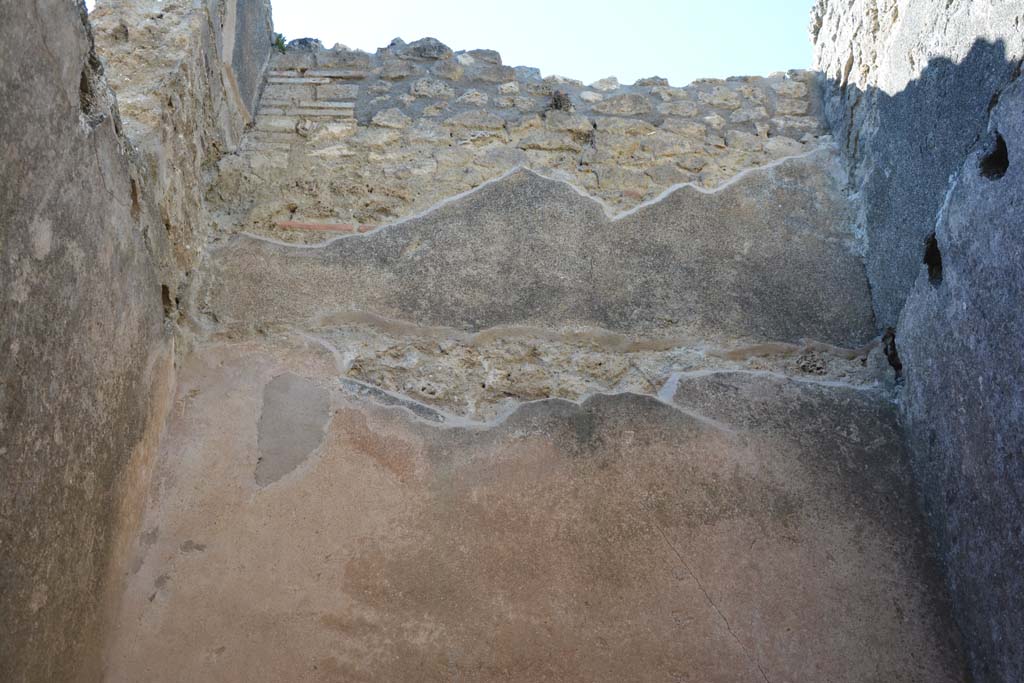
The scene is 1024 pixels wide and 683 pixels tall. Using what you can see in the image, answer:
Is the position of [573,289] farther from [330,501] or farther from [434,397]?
[330,501]

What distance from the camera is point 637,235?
2541mm

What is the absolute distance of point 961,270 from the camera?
1.91 m

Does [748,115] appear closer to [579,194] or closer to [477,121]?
[579,194]

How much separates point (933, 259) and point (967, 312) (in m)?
0.29

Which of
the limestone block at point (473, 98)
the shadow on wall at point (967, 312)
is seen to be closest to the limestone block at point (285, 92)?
the limestone block at point (473, 98)

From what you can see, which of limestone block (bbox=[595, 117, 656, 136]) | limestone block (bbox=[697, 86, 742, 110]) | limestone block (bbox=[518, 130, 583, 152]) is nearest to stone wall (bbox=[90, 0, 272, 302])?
limestone block (bbox=[518, 130, 583, 152])

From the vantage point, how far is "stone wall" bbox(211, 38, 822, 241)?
265cm

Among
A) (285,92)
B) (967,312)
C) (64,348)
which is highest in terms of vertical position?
(285,92)

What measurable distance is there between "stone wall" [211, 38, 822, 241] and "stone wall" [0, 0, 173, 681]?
73 cm

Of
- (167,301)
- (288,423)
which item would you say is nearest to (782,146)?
(288,423)

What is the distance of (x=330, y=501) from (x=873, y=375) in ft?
4.54

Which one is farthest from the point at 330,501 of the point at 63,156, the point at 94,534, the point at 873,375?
the point at 873,375

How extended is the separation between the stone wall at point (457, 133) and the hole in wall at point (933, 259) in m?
0.77

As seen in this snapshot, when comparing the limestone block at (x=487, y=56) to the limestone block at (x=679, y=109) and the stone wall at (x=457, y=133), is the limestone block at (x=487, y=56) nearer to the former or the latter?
the stone wall at (x=457, y=133)
